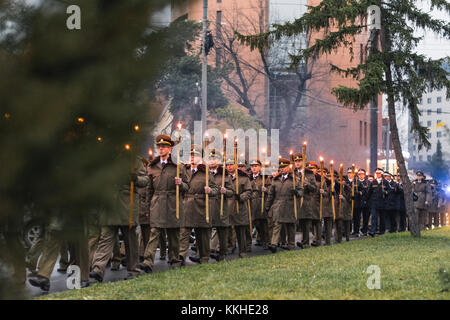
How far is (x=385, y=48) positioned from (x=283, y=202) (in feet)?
16.9

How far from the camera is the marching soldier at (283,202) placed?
50.7 feet

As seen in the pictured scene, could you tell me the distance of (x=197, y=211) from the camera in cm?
1206

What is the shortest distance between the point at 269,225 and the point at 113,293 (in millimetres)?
10224

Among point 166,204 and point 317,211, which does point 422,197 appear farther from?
point 166,204

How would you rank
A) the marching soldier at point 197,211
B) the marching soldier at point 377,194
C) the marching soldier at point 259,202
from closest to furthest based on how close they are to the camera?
the marching soldier at point 197,211 → the marching soldier at point 259,202 → the marching soldier at point 377,194

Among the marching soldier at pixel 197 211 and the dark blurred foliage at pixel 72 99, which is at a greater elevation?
the dark blurred foliage at pixel 72 99

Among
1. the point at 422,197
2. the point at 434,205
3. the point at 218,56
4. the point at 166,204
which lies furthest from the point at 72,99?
the point at 218,56

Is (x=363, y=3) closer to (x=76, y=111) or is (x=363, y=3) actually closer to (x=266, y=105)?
(x=76, y=111)

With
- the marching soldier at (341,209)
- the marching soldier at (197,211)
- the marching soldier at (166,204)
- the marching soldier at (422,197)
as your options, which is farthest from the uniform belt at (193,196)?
the marching soldier at (422,197)

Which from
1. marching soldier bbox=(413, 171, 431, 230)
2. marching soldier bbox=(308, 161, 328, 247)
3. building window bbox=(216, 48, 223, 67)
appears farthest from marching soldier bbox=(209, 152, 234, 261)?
building window bbox=(216, 48, 223, 67)

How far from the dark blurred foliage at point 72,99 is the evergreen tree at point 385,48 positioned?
15536mm

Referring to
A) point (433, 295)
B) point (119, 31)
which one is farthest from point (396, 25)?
point (119, 31)

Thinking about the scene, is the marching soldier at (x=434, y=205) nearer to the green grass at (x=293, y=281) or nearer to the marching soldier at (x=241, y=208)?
the marching soldier at (x=241, y=208)

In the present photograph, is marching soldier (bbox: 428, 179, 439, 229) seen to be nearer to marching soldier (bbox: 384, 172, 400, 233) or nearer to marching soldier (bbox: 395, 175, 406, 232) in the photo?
marching soldier (bbox: 395, 175, 406, 232)
